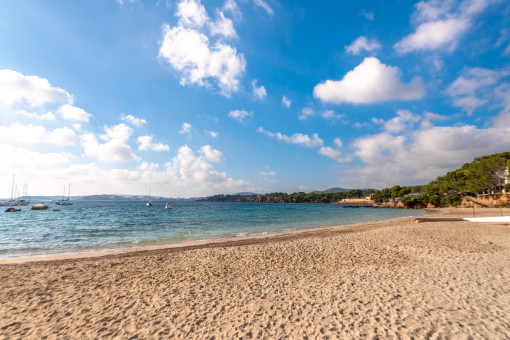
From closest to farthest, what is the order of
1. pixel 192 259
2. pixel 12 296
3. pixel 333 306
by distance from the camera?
pixel 333 306, pixel 12 296, pixel 192 259

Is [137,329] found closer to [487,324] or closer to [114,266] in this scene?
[114,266]

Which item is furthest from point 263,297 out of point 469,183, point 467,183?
point 467,183

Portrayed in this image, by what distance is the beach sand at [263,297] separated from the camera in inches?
179

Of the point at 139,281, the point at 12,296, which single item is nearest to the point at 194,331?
the point at 139,281

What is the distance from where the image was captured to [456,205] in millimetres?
60469

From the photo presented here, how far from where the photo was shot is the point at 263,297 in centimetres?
607

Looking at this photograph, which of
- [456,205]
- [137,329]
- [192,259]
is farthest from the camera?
[456,205]

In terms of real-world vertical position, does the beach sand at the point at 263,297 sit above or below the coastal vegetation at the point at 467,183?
below

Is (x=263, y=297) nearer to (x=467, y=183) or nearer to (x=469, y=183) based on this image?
(x=469, y=183)

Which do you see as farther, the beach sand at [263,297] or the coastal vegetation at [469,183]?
the coastal vegetation at [469,183]

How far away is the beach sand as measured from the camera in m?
4.54

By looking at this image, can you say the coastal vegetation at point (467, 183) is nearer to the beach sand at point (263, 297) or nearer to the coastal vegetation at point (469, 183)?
the coastal vegetation at point (469, 183)

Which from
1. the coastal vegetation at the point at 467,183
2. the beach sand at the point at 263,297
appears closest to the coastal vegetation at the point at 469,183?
the coastal vegetation at the point at 467,183

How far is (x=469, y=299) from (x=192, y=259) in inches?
388
